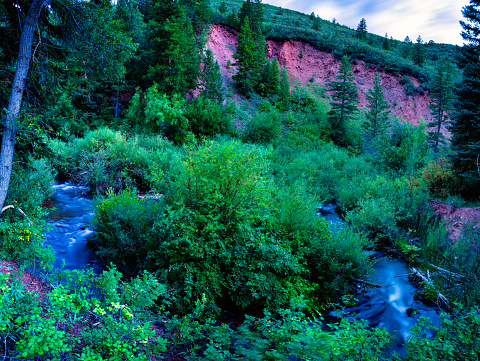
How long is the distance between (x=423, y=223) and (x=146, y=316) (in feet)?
33.3

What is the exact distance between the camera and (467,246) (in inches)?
300

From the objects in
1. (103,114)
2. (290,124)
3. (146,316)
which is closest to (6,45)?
(146,316)

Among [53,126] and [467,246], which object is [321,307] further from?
[53,126]

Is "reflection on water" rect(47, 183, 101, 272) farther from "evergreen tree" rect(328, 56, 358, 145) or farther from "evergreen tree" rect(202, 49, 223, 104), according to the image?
"evergreen tree" rect(328, 56, 358, 145)

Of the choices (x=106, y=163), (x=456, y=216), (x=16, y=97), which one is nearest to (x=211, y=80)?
(x=106, y=163)

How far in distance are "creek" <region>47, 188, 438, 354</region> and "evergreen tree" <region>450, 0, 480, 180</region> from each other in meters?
5.72

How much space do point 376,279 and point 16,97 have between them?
974cm

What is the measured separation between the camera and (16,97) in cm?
625

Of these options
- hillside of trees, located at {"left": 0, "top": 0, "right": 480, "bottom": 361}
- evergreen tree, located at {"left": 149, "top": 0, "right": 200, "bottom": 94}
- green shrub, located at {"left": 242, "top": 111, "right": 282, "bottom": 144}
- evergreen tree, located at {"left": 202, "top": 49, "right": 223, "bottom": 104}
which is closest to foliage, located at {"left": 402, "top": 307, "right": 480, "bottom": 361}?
hillside of trees, located at {"left": 0, "top": 0, "right": 480, "bottom": 361}

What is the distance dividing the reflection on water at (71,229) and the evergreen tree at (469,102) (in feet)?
45.9

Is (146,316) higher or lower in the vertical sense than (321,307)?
higher

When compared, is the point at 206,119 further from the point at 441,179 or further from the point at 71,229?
the point at 441,179

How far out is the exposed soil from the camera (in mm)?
9016

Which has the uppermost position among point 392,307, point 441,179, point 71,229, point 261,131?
point 261,131
